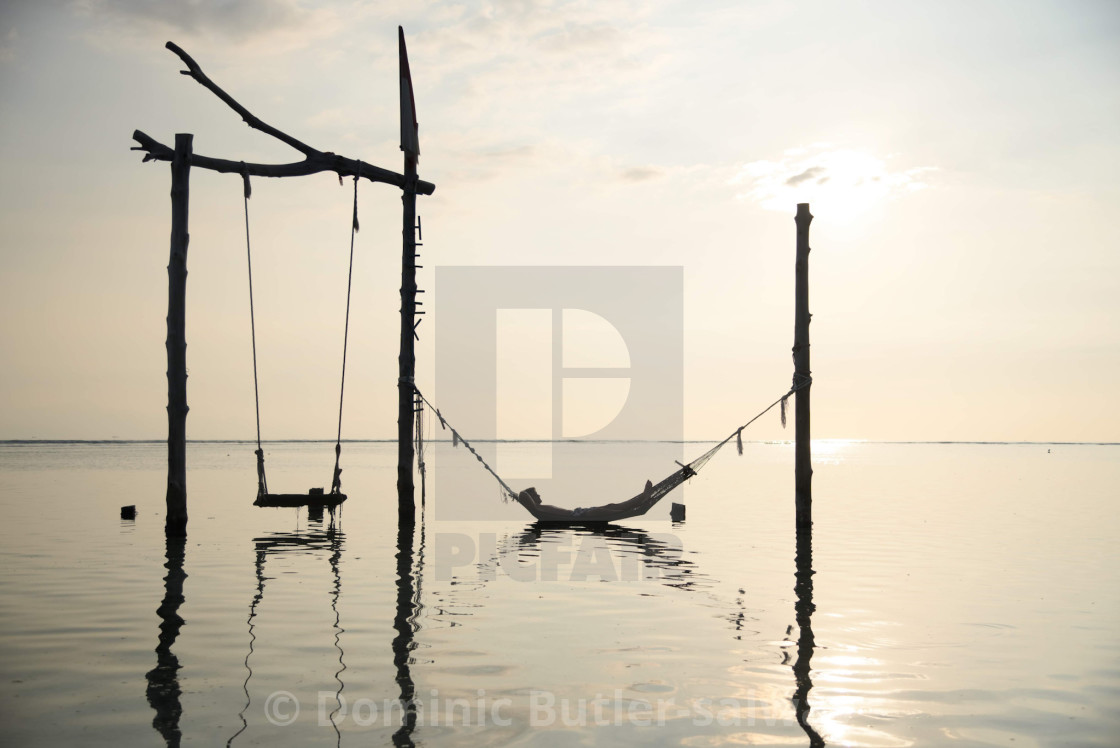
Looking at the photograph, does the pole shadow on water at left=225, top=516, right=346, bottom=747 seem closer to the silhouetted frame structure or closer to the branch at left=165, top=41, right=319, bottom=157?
the silhouetted frame structure

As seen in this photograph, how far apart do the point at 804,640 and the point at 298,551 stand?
1074 centimetres

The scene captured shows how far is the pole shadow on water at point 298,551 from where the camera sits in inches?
275

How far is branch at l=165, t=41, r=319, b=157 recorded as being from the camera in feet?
50.7

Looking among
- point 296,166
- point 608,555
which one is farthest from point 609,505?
point 296,166

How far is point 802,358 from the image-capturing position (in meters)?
18.7

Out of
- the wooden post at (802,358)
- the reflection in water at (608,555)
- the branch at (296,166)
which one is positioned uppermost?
the branch at (296,166)

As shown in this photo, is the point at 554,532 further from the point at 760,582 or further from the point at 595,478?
the point at 595,478

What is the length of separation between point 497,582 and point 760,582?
166 inches

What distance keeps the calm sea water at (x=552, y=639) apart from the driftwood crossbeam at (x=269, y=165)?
7.35 metres

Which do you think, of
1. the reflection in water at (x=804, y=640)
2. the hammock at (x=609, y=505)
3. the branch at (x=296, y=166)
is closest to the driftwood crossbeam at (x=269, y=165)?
the branch at (x=296, y=166)

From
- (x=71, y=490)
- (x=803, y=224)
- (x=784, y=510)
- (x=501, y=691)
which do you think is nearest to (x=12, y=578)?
(x=501, y=691)

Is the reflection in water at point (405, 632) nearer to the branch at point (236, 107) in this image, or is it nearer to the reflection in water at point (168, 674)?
the reflection in water at point (168, 674)

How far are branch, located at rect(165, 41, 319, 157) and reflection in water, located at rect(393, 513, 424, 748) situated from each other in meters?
8.34

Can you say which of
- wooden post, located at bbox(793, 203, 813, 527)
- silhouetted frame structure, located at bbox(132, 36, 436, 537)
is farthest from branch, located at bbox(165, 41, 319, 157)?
wooden post, located at bbox(793, 203, 813, 527)
